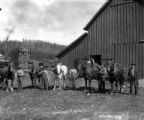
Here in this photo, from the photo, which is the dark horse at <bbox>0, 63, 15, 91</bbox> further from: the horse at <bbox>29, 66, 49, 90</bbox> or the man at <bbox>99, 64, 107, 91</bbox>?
the man at <bbox>99, 64, 107, 91</bbox>

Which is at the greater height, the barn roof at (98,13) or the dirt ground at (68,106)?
the barn roof at (98,13)

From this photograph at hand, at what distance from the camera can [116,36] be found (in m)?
25.6

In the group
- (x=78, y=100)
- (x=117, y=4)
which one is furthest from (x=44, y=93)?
(x=117, y=4)

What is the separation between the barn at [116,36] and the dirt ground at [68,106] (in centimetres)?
628

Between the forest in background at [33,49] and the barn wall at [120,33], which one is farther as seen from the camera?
the forest in background at [33,49]

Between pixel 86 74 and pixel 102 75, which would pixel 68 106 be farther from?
pixel 102 75

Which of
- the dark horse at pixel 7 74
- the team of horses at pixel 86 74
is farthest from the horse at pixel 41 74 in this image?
the dark horse at pixel 7 74

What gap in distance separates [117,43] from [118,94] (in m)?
9.24

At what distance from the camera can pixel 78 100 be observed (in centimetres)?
1538

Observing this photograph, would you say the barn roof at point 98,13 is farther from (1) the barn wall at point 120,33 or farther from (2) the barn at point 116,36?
(1) the barn wall at point 120,33

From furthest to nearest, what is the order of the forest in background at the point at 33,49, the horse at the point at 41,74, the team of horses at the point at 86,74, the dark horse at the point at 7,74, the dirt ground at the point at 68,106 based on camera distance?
the forest in background at the point at 33,49 < the dark horse at the point at 7,74 < the horse at the point at 41,74 < the team of horses at the point at 86,74 < the dirt ground at the point at 68,106

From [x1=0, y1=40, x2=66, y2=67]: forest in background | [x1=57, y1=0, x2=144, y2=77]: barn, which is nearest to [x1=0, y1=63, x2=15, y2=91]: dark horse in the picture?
[x1=57, y1=0, x2=144, y2=77]: barn

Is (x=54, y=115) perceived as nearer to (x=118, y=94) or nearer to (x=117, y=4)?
(x=118, y=94)

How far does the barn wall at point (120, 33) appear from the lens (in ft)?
79.1
